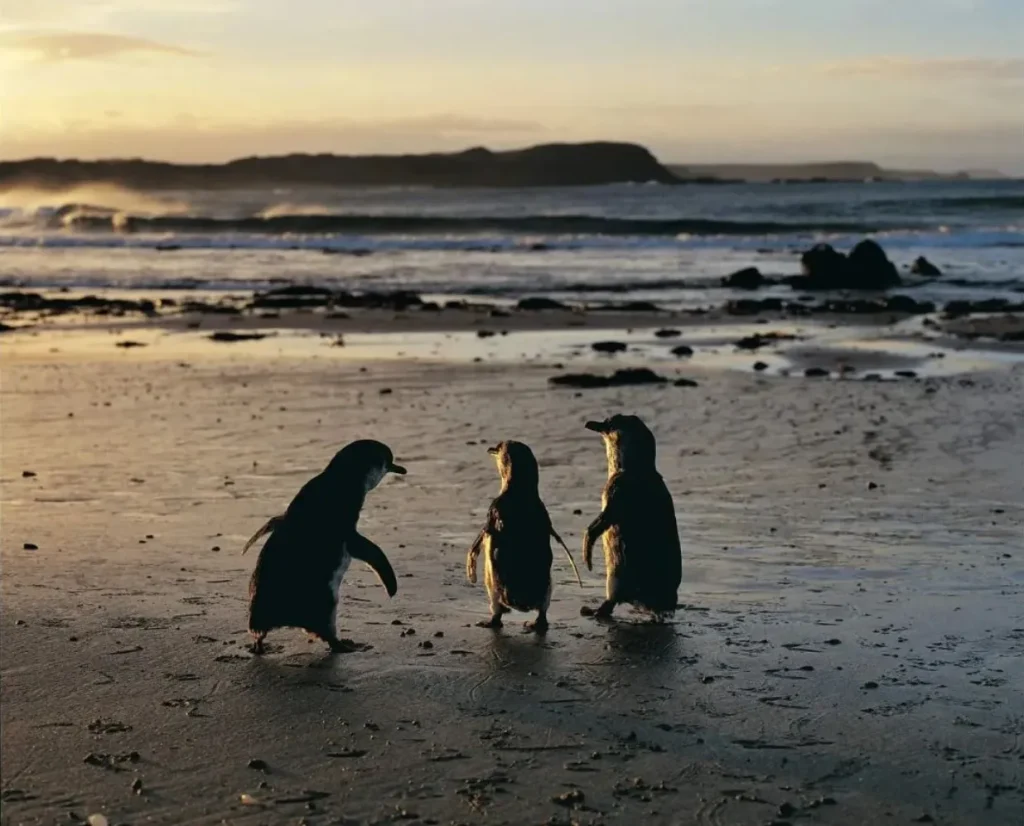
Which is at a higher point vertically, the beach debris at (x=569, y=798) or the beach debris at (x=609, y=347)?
the beach debris at (x=569, y=798)

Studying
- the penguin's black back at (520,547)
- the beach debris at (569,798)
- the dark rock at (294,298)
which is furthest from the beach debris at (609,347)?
the beach debris at (569,798)

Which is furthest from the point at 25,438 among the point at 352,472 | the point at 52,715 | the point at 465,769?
the point at 465,769

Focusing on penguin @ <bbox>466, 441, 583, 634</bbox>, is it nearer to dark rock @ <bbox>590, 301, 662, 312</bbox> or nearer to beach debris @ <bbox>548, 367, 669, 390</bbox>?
beach debris @ <bbox>548, 367, 669, 390</bbox>

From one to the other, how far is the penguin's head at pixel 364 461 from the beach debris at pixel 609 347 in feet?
42.2

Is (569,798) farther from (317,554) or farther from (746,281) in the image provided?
(746,281)

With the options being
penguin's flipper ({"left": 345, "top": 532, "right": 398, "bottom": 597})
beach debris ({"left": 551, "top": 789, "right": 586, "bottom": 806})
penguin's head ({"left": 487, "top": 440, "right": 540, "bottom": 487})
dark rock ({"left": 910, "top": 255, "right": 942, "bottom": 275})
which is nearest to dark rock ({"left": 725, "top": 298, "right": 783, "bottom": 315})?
dark rock ({"left": 910, "top": 255, "right": 942, "bottom": 275})

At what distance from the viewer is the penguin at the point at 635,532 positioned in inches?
287

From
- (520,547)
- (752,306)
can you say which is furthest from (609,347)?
(520,547)

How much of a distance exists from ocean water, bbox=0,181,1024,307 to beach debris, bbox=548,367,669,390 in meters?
12.6

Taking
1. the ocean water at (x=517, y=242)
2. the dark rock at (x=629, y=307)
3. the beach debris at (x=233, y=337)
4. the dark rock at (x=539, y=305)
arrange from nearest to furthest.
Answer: the beach debris at (x=233, y=337)
the dark rock at (x=629, y=307)
the dark rock at (x=539, y=305)
the ocean water at (x=517, y=242)

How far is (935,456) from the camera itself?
38.4 ft

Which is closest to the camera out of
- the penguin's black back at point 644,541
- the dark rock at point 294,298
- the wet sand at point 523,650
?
the wet sand at point 523,650

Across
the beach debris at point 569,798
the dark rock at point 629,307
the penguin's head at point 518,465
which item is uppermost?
the penguin's head at point 518,465

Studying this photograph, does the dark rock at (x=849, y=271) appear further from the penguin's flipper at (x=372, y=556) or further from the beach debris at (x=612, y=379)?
the penguin's flipper at (x=372, y=556)
